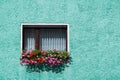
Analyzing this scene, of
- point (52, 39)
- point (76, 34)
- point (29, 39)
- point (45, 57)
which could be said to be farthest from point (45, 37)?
point (76, 34)

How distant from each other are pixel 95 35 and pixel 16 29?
2629 mm

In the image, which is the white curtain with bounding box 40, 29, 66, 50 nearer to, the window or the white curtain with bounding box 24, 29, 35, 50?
the window

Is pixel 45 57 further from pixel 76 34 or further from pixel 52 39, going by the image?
pixel 76 34

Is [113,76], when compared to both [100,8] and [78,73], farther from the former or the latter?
[100,8]

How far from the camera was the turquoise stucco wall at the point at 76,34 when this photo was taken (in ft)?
38.7

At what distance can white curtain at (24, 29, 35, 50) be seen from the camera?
1224cm

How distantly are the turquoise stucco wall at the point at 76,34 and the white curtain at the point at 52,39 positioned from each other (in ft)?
1.57

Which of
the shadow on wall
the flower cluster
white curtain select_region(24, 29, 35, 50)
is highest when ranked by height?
white curtain select_region(24, 29, 35, 50)

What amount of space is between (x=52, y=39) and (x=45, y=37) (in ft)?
0.82

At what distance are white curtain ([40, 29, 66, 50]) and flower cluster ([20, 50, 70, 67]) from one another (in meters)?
0.40

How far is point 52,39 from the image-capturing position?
1234 centimetres

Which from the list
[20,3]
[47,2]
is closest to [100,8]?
[47,2]

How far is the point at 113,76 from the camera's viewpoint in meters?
12.0

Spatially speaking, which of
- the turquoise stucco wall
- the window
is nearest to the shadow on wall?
the turquoise stucco wall
